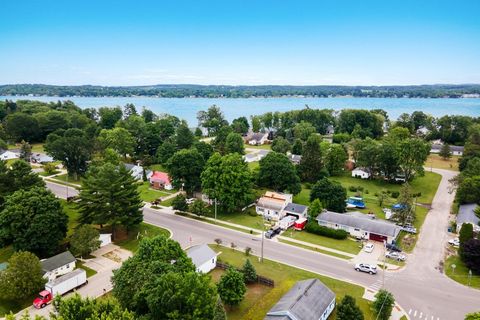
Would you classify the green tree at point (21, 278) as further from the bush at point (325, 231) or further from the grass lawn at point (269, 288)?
the bush at point (325, 231)

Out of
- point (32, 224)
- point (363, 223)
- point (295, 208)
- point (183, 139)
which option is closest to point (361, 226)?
point (363, 223)

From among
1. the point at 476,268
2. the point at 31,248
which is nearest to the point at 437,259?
the point at 476,268

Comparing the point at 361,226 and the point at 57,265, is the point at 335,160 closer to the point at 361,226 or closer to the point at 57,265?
the point at 361,226

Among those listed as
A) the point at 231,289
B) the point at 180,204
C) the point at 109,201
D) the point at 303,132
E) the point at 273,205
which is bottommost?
the point at 273,205

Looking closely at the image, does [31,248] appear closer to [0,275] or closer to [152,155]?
[0,275]

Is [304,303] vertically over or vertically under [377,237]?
over

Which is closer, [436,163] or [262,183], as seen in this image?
[262,183]
